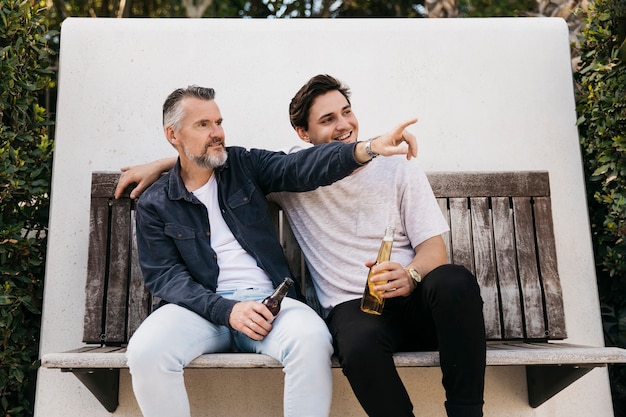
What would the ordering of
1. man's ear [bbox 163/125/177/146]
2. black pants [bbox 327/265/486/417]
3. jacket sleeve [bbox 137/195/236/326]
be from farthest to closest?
1. man's ear [bbox 163/125/177/146]
2. jacket sleeve [bbox 137/195/236/326]
3. black pants [bbox 327/265/486/417]

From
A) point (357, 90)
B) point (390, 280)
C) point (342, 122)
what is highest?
point (357, 90)

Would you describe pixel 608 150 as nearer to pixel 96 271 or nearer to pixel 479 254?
pixel 479 254

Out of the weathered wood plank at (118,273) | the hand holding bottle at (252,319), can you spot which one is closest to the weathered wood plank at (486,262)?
the hand holding bottle at (252,319)

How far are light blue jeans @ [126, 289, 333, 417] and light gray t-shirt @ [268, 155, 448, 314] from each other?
Answer: 34cm

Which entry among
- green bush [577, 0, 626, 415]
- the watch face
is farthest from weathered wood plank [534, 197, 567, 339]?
the watch face

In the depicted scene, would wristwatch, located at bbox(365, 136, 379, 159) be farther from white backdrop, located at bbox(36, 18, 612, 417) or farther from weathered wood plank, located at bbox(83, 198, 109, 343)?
weathered wood plank, located at bbox(83, 198, 109, 343)

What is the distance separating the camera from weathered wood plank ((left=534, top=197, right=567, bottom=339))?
306 centimetres

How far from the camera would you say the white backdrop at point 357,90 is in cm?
344

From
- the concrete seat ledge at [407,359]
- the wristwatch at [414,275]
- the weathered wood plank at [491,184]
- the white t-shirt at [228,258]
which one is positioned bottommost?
the concrete seat ledge at [407,359]

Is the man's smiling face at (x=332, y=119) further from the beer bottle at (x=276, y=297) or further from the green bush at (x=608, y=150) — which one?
the green bush at (x=608, y=150)

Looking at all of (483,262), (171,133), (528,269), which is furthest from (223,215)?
(528,269)

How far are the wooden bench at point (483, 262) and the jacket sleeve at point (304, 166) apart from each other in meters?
0.24

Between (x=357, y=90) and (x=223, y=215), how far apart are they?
108 centimetres

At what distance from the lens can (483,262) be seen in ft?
10.3
